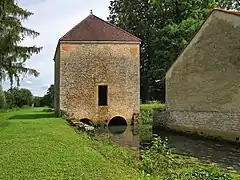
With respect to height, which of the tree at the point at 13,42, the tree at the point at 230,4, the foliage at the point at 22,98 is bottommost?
the foliage at the point at 22,98

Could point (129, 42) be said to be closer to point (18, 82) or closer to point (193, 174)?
point (18, 82)

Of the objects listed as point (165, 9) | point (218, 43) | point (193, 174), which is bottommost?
point (193, 174)

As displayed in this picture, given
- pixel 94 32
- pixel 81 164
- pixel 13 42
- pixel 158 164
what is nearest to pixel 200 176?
pixel 158 164

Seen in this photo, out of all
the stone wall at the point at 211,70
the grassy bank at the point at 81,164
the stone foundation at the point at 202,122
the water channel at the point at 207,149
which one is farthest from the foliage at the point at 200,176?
the stone wall at the point at 211,70

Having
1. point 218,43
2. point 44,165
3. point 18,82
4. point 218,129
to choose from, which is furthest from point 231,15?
point 18,82

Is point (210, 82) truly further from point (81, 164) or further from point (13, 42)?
point (81, 164)

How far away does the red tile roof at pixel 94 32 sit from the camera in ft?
85.9

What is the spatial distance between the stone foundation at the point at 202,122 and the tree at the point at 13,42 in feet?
31.6

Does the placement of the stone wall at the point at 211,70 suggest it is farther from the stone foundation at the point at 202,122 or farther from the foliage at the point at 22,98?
the foliage at the point at 22,98

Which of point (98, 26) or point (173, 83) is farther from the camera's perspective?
point (98, 26)

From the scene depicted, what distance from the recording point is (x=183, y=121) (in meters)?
21.6

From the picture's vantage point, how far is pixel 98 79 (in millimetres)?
26297

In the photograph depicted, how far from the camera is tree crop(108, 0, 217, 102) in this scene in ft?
118

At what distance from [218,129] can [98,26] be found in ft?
42.7
